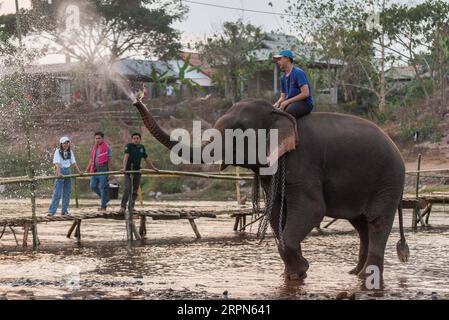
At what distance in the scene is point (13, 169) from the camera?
105 ft

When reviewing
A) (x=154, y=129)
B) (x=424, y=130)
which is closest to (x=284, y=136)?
(x=154, y=129)

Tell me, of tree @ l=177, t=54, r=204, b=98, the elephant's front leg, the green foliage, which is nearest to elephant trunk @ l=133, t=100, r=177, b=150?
the elephant's front leg

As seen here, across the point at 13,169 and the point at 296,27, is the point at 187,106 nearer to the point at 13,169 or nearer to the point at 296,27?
the point at 296,27

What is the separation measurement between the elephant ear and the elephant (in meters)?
0.01

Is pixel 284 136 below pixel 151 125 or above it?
below

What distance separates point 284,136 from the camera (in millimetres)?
10375

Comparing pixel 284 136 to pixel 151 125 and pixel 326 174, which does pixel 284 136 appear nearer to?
pixel 326 174

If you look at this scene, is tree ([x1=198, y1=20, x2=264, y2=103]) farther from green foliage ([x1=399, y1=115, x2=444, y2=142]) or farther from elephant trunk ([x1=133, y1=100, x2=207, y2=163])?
elephant trunk ([x1=133, y1=100, x2=207, y2=163])

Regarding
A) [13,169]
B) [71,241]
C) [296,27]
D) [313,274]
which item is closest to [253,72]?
[296,27]

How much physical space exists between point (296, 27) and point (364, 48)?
4882mm

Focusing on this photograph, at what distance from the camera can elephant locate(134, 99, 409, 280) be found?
10461 mm

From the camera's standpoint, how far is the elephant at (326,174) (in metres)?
10.5

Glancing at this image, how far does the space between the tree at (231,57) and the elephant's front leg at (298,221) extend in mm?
34700

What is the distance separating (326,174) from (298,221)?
638 mm
